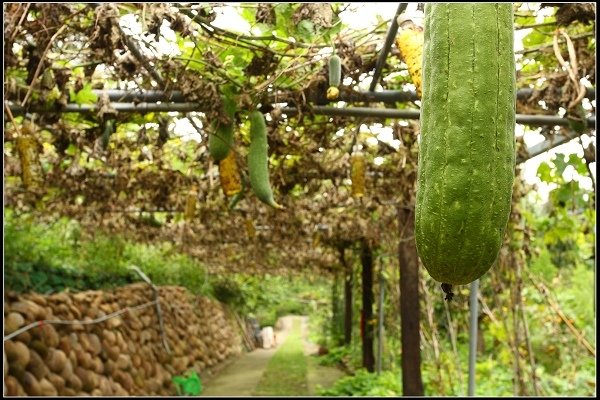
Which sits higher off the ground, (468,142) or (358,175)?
(358,175)

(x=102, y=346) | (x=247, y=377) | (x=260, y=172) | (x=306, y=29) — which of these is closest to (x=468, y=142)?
(x=260, y=172)

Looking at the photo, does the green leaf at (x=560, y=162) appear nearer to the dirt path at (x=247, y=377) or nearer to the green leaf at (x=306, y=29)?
the green leaf at (x=306, y=29)

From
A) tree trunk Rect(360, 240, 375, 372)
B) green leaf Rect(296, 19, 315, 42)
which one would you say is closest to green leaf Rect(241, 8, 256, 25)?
green leaf Rect(296, 19, 315, 42)

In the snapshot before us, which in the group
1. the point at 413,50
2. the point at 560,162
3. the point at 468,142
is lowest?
the point at 468,142

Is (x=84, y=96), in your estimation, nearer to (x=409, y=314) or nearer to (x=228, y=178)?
(x=228, y=178)

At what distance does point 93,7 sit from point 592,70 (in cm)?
242

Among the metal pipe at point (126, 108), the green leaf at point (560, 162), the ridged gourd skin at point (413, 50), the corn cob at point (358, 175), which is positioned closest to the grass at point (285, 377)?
the corn cob at point (358, 175)

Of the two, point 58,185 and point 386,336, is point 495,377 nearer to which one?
point 386,336

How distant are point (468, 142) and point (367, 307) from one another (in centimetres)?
1201

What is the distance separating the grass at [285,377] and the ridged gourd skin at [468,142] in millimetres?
11744

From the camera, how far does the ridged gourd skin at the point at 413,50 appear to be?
1.87 meters

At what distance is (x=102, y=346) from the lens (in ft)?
31.2

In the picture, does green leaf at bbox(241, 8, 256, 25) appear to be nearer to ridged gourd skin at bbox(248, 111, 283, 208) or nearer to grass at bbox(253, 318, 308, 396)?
ridged gourd skin at bbox(248, 111, 283, 208)

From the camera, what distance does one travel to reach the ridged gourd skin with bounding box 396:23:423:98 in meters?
1.87
